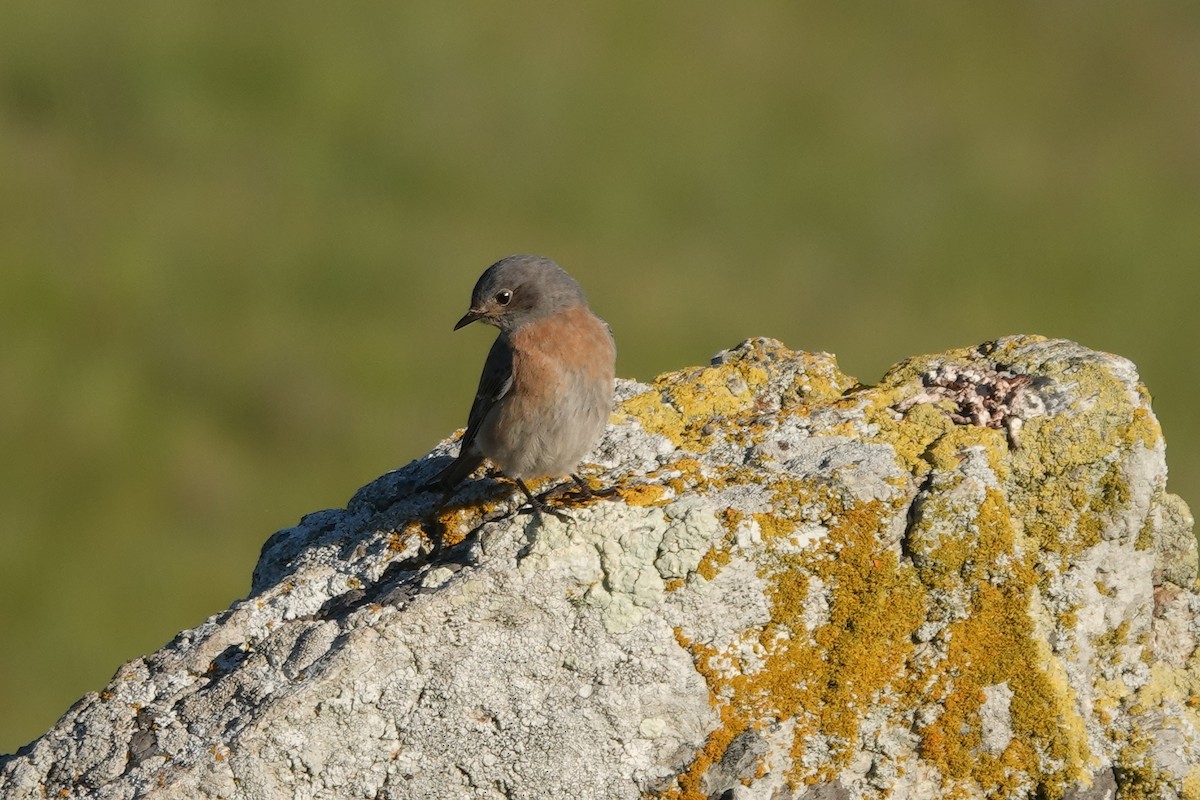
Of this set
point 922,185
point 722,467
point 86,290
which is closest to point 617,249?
point 922,185

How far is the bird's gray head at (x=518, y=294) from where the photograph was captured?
21.4 feet

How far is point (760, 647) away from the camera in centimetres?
479

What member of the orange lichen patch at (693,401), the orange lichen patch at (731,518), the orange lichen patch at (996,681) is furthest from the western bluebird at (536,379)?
the orange lichen patch at (996,681)

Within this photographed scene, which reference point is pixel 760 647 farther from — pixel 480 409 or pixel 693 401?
pixel 480 409

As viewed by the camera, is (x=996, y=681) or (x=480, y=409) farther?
(x=480, y=409)

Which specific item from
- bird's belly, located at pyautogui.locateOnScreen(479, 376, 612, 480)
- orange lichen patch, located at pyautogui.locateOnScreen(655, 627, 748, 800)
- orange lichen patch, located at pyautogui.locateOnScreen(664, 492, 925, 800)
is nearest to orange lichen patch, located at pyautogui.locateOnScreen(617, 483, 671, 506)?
orange lichen patch, located at pyautogui.locateOnScreen(664, 492, 925, 800)

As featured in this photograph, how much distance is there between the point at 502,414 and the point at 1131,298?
12.6 meters

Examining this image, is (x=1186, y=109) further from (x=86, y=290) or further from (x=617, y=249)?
(x=86, y=290)

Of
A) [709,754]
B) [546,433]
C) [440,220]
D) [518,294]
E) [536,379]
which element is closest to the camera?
[709,754]

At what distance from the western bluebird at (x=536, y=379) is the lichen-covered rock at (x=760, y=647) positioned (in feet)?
1.79

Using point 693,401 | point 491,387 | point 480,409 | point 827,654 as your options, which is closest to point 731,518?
point 827,654

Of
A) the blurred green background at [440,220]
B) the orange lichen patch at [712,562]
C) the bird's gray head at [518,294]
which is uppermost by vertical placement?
the blurred green background at [440,220]

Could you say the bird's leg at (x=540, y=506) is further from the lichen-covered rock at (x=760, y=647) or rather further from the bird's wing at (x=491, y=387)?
the bird's wing at (x=491, y=387)

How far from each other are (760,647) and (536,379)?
1.94 metres
